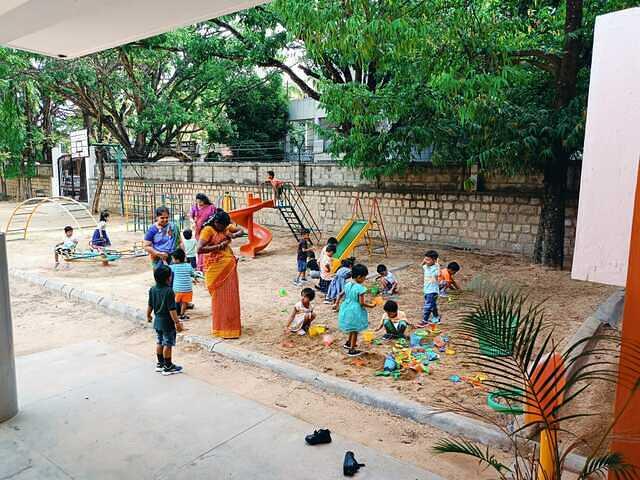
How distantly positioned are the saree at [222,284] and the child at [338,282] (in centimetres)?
199

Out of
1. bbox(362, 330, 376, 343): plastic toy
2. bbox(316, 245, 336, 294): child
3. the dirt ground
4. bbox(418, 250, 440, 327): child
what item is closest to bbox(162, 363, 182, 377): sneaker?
the dirt ground

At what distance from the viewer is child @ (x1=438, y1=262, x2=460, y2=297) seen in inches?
314

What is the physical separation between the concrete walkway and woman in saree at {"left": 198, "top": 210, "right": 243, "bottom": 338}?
1.29 meters

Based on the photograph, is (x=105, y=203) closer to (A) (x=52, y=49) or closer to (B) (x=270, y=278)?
(B) (x=270, y=278)

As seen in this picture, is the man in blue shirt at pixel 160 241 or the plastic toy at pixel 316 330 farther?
the man in blue shirt at pixel 160 241

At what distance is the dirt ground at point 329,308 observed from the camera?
514cm

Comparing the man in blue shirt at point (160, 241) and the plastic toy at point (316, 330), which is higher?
the man in blue shirt at point (160, 241)

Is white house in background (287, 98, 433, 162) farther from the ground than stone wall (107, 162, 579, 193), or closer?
farther from the ground

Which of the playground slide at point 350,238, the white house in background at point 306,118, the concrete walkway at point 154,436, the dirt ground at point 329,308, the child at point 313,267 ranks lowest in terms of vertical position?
the concrete walkway at point 154,436

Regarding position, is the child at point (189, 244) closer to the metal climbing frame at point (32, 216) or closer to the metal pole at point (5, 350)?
the metal pole at point (5, 350)

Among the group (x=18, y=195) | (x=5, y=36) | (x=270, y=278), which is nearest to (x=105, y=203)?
(x=18, y=195)

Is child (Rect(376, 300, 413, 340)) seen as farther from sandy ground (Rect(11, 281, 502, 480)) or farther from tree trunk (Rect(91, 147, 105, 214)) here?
tree trunk (Rect(91, 147, 105, 214))

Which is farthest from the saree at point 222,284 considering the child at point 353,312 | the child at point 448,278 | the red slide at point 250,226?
the red slide at point 250,226

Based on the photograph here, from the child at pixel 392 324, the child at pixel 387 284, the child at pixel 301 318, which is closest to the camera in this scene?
the child at pixel 392 324
